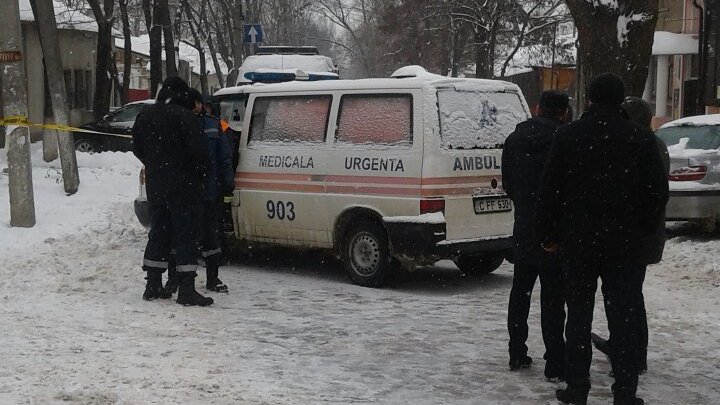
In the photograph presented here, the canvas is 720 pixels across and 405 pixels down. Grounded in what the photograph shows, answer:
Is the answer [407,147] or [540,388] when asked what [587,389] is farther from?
[407,147]

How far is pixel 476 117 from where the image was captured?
917 cm

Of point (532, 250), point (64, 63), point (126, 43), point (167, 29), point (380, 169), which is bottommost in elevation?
point (532, 250)

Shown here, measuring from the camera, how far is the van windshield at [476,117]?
8930 mm

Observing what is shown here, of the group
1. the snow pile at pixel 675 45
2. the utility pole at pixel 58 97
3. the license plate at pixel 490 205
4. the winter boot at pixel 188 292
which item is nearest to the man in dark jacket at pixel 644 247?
the license plate at pixel 490 205

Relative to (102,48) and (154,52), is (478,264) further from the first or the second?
(154,52)

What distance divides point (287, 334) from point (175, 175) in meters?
1.72

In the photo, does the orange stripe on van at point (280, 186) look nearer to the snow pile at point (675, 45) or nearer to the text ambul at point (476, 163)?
the text ambul at point (476, 163)

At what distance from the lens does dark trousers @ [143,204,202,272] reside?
8133 mm

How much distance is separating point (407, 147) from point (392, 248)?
955 millimetres

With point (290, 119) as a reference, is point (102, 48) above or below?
above

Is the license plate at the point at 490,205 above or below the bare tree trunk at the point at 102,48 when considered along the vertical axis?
below

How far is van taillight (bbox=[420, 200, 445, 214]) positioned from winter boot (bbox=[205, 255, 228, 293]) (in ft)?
6.31

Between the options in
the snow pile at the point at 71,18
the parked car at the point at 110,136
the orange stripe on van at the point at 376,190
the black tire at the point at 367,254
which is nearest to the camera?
the orange stripe on van at the point at 376,190

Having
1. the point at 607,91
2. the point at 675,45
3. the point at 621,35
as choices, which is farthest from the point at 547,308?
the point at 675,45
